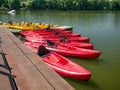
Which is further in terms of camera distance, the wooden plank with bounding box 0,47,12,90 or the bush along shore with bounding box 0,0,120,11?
the bush along shore with bounding box 0,0,120,11

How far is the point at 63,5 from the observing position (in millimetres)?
73312

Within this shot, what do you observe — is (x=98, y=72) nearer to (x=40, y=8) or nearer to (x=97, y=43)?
(x=97, y=43)

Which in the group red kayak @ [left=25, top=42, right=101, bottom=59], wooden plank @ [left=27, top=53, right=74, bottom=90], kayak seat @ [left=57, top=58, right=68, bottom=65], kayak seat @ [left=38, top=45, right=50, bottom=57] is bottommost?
red kayak @ [left=25, top=42, right=101, bottom=59]

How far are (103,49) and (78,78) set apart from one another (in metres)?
7.21

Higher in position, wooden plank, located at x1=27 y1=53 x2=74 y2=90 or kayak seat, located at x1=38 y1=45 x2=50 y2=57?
wooden plank, located at x1=27 y1=53 x2=74 y2=90

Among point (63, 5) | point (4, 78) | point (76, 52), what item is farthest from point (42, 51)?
point (63, 5)

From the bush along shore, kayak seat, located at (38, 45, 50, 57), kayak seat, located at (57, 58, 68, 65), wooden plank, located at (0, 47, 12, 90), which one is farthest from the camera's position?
the bush along shore

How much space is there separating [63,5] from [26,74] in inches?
2757

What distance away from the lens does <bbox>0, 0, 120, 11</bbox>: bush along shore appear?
2817 inches

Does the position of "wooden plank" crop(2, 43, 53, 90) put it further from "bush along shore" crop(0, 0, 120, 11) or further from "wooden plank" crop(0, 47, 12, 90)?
"bush along shore" crop(0, 0, 120, 11)

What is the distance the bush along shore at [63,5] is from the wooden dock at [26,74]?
6719 cm

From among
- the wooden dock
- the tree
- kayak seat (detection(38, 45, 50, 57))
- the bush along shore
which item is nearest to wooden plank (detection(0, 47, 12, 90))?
the wooden dock

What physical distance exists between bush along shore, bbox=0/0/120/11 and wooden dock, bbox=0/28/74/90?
67.2 metres

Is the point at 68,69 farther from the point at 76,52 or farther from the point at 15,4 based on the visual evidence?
the point at 15,4
